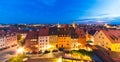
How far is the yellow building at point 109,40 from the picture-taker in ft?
34.1

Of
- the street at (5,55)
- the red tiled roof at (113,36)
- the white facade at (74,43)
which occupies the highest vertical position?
the red tiled roof at (113,36)

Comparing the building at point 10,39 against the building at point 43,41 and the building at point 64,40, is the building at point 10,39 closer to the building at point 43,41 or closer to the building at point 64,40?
the building at point 43,41

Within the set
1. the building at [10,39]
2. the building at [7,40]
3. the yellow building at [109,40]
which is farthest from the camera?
the building at [10,39]

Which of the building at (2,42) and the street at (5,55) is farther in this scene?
the building at (2,42)

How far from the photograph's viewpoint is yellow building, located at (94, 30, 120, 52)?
1040cm

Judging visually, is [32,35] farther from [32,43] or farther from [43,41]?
[43,41]

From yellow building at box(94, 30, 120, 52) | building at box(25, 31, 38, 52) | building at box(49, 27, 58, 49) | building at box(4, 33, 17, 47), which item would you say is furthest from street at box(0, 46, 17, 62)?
yellow building at box(94, 30, 120, 52)

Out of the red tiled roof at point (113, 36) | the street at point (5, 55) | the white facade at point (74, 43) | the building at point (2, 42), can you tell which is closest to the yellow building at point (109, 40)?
the red tiled roof at point (113, 36)

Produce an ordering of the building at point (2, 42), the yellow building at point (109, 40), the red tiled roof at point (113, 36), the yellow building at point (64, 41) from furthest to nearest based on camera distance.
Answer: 1. the building at point (2, 42)
2. the yellow building at point (64, 41)
3. the red tiled roof at point (113, 36)
4. the yellow building at point (109, 40)

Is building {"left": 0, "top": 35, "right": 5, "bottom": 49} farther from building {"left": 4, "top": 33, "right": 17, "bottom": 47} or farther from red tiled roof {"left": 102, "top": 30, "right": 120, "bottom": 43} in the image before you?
red tiled roof {"left": 102, "top": 30, "right": 120, "bottom": 43}

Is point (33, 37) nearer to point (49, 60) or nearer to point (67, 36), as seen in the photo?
point (67, 36)

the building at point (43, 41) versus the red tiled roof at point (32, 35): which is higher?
the red tiled roof at point (32, 35)

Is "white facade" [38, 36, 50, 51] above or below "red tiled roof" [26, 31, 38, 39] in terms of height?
below

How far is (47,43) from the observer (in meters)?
13.0
